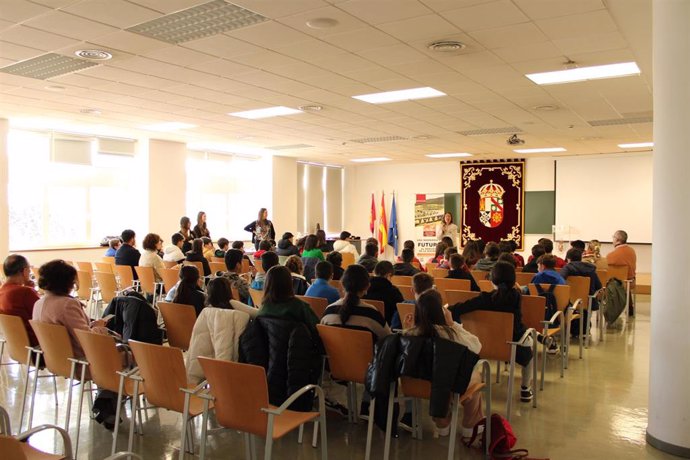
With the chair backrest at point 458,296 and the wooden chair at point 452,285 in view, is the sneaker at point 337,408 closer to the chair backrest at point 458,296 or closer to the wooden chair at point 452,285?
the chair backrest at point 458,296

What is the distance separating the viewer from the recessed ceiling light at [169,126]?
990cm

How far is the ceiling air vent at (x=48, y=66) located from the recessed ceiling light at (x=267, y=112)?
2.93 m

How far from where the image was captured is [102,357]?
330cm

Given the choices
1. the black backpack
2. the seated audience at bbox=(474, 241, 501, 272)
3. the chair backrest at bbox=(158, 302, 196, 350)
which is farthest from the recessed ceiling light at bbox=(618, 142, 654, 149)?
the chair backrest at bbox=(158, 302, 196, 350)

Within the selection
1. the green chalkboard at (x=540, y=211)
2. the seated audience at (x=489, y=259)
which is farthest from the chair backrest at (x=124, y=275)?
the green chalkboard at (x=540, y=211)

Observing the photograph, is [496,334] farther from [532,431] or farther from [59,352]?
[59,352]

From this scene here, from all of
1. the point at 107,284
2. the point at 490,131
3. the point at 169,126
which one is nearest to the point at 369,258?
the point at 107,284

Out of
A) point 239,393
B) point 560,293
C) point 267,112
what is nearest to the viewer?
point 239,393

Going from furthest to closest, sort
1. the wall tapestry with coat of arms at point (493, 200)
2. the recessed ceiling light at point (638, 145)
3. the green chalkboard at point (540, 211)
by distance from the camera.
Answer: the wall tapestry with coat of arms at point (493, 200) < the green chalkboard at point (540, 211) < the recessed ceiling light at point (638, 145)

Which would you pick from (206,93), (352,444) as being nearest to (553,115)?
(206,93)

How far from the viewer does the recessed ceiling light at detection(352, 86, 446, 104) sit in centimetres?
724

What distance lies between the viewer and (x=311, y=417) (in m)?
3.01

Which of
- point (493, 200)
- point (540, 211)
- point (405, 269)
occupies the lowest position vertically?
point (405, 269)

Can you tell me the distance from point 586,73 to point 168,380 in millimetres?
5571
